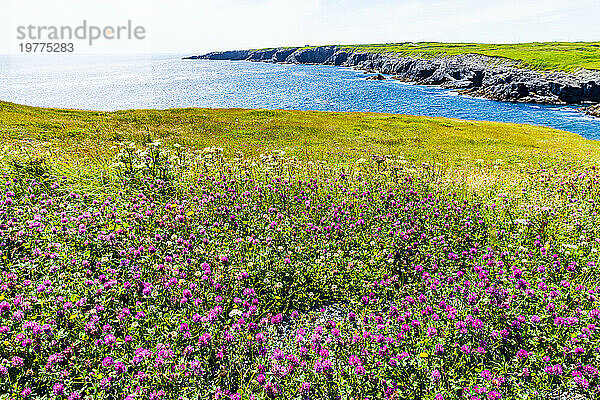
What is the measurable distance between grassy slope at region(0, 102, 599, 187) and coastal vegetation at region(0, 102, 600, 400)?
16.2 feet

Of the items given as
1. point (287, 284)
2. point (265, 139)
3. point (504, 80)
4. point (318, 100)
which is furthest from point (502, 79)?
point (287, 284)

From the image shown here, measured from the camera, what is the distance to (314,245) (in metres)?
10.7

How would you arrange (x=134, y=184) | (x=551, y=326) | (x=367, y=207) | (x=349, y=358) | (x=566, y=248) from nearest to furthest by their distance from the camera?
(x=349, y=358), (x=551, y=326), (x=566, y=248), (x=367, y=207), (x=134, y=184)

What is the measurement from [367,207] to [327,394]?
7.82m

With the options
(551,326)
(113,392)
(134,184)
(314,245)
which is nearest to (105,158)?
(134,184)

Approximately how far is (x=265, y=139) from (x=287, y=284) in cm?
2222

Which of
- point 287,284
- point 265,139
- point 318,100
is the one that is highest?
point 318,100

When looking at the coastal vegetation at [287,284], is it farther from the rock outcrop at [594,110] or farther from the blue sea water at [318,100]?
the rock outcrop at [594,110]

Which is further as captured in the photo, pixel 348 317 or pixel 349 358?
pixel 348 317

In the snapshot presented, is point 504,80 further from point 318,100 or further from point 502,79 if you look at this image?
point 318,100

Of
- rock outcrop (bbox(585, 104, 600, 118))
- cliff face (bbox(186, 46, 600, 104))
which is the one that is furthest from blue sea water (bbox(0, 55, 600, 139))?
cliff face (bbox(186, 46, 600, 104))

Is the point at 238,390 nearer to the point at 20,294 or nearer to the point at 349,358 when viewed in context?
the point at 349,358

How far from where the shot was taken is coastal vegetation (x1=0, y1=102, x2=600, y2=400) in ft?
21.4

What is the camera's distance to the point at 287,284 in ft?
30.4
